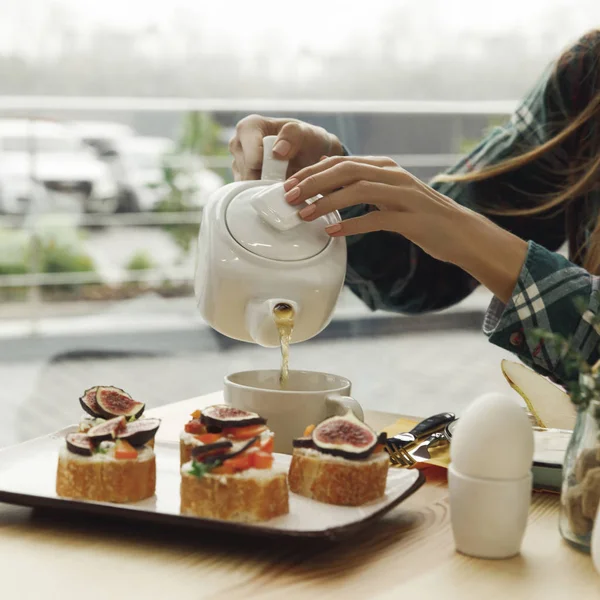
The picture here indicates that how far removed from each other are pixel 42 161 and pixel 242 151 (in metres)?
4.04

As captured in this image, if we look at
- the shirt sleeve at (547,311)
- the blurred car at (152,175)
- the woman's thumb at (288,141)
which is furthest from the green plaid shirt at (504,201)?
the blurred car at (152,175)

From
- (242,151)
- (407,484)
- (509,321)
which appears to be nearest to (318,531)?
(407,484)

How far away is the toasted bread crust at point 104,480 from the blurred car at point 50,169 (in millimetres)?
4292

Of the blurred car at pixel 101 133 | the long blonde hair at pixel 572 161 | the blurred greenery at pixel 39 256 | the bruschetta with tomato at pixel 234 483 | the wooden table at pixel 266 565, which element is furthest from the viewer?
the blurred car at pixel 101 133

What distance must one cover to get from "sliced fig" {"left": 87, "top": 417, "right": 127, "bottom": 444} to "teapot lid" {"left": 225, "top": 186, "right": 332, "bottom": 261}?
249mm

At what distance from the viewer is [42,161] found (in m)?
5.21

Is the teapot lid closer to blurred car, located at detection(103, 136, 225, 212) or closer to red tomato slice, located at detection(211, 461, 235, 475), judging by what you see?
red tomato slice, located at detection(211, 461, 235, 475)

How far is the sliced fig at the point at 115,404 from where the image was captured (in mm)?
1027

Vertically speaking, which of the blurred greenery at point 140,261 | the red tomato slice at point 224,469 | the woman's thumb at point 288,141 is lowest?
the blurred greenery at point 140,261

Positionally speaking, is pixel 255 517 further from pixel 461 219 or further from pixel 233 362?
pixel 233 362

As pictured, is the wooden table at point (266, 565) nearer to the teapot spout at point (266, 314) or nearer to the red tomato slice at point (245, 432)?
the red tomato slice at point (245, 432)

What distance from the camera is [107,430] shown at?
96 centimetres

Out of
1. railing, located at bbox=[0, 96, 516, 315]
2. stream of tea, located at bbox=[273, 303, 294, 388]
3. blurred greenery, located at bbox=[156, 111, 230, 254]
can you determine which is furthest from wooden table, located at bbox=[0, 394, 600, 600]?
blurred greenery, located at bbox=[156, 111, 230, 254]

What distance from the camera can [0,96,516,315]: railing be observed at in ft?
16.6
